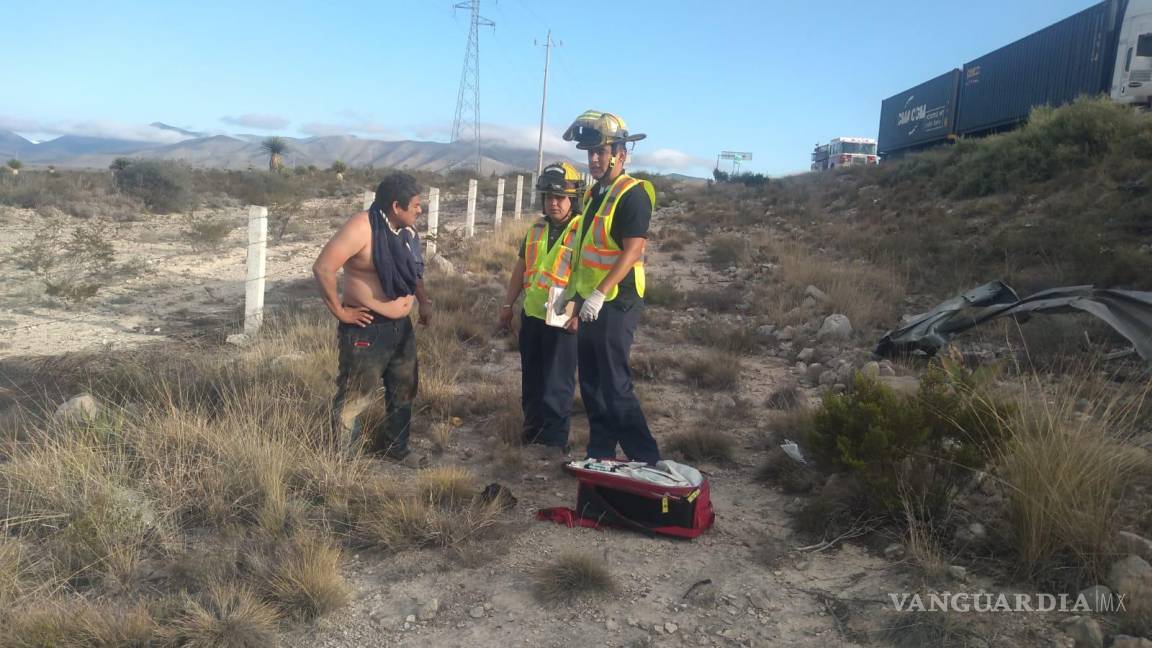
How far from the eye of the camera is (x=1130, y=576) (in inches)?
104

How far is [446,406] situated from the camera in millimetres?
Result: 5340

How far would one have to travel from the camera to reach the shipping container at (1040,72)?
19047 millimetres

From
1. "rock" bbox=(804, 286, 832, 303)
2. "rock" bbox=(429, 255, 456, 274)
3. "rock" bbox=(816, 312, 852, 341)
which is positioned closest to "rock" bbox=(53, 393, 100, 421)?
"rock" bbox=(816, 312, 852, 341)

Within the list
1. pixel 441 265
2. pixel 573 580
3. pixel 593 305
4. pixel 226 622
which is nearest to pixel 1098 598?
pixel 573 580

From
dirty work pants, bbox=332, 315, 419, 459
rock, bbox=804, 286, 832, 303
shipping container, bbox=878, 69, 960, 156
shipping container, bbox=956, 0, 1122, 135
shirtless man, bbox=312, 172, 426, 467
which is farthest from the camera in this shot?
shipping container, bbox=878, 69, 960, 156

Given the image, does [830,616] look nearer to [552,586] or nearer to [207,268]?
[552,586]

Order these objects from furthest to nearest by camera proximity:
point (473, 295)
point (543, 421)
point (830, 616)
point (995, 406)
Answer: point (473, 295), point (543, 421), point (995, 406), point (830, 616)

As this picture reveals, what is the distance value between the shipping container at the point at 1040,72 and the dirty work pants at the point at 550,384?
19679 millimetres

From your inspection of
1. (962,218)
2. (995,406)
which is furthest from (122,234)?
(962,218)

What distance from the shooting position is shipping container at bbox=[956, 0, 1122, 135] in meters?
19.0

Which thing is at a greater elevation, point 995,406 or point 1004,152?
point 1004,152

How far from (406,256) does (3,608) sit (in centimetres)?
222

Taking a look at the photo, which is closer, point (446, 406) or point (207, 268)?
point (446, 406)

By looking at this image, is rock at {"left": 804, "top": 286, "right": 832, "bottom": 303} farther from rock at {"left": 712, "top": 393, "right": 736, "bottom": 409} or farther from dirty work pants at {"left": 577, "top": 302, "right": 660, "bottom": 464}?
dirty work pants at {"left": 577, "top": 302, "right": 660, "bottom": 464}
